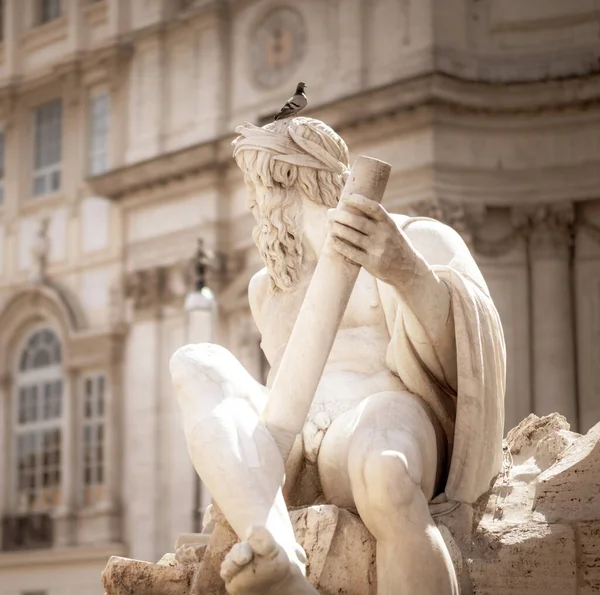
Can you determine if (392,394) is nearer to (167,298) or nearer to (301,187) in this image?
(301,187)

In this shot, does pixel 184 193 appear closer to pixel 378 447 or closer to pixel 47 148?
pixel 47 148

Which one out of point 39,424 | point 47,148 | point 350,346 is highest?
point 47,148

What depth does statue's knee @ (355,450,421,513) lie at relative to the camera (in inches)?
147

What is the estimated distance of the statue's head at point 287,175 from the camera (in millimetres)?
4387

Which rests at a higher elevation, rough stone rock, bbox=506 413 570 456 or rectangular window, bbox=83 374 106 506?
rectangular window, bbox=83 374 106 506

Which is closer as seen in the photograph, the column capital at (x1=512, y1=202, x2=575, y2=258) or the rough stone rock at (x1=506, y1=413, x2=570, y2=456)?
the rough stone rock at (x1=506, y1=413, x2=570, y2=456)

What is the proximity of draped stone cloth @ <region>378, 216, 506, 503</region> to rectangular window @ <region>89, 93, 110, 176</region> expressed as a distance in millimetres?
21215

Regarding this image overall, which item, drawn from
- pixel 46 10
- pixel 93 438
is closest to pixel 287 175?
pixel 93 438

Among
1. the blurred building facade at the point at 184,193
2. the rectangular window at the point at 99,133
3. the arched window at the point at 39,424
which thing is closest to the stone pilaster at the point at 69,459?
the blurred building facade at the point at 184,193

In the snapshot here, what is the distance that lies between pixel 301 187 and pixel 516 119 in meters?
15.2

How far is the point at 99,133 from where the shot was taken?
2552 centimetres

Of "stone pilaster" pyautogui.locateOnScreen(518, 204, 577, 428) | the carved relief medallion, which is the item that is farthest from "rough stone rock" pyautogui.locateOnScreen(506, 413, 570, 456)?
the carved relief medallion

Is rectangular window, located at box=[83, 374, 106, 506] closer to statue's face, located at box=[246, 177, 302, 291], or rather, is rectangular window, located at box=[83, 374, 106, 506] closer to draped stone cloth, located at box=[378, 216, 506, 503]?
statue's face, located at box=[246, 177, 302, 291]

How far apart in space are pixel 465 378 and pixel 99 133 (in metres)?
21.9
